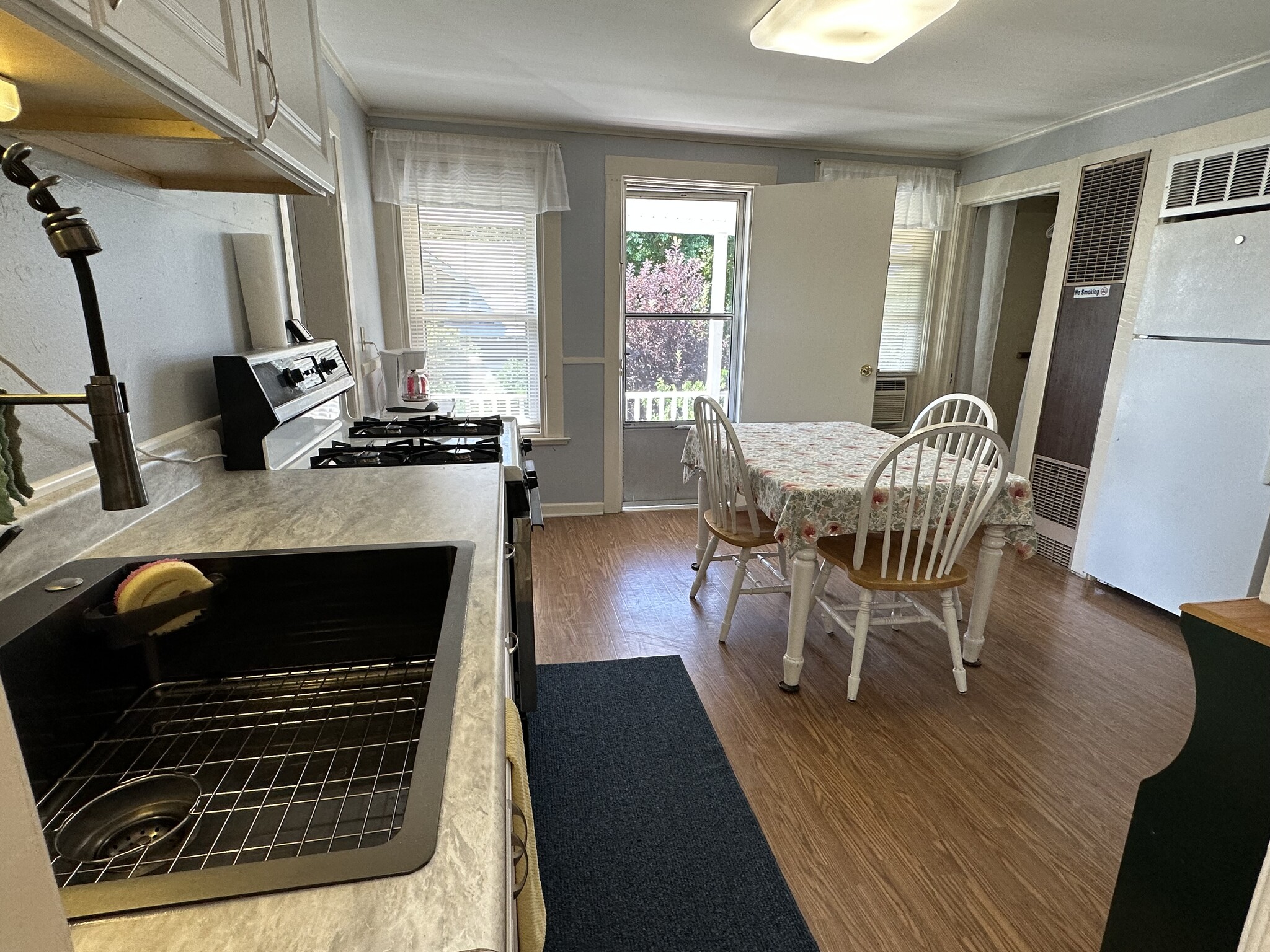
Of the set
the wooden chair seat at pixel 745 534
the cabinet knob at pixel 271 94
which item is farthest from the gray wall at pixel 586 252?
the cabinet knob at pixel 271 94

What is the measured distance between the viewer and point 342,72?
265 cm

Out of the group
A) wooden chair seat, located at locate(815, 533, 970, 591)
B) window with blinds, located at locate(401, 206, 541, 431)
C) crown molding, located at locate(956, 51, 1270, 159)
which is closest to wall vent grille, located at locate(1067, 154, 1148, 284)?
crown molding, located at locate(956, 51, 1270, 159)

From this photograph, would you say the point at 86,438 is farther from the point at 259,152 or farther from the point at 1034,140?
the point at 1034,140

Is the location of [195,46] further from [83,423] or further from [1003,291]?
[1003,291]

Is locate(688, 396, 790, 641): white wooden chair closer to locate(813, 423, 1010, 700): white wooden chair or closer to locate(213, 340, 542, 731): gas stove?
locate(813, 423, 1010, 700): white wooden chair

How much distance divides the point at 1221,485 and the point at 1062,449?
0.86 m

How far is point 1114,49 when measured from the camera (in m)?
2.33

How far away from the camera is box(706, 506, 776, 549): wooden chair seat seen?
2.35 metres

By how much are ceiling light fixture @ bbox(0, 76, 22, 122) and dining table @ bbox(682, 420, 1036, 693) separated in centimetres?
177

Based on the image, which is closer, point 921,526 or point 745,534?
point 921,526

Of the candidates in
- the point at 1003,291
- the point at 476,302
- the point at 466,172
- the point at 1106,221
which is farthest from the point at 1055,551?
the point at 466,172

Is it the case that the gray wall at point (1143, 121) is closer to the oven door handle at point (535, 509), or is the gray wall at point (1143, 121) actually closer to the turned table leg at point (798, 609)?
the turned table leg at point (798, 609)

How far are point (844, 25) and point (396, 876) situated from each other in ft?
7.66

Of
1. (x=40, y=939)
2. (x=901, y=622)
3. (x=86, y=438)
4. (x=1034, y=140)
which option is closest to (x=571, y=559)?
(x=901, y=622)
